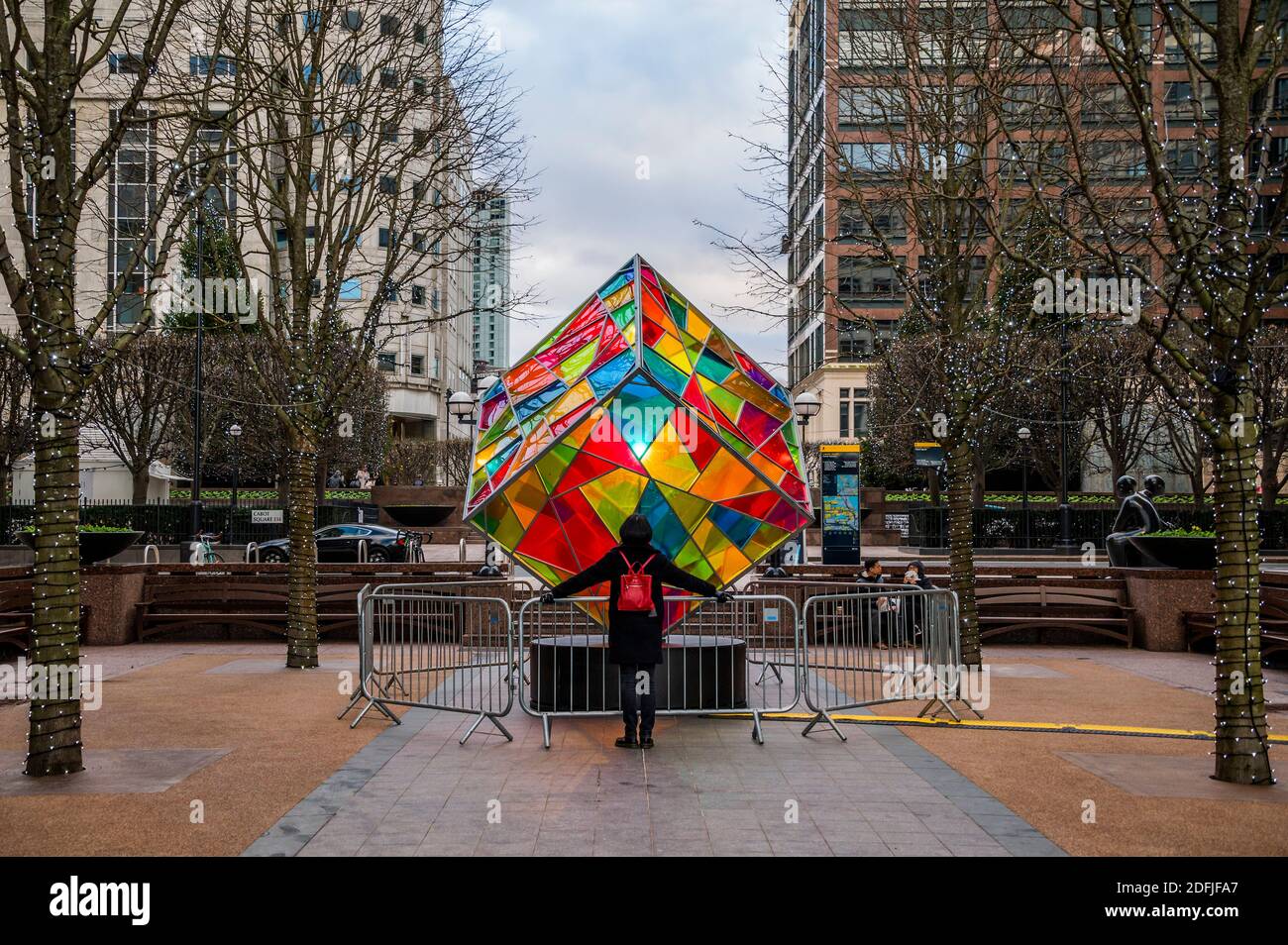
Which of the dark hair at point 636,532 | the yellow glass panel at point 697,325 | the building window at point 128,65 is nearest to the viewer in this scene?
the building window at point 128,65

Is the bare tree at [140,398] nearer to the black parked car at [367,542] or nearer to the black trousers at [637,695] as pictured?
the black parked car at [367,542]

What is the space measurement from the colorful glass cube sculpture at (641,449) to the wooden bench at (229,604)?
264 inches

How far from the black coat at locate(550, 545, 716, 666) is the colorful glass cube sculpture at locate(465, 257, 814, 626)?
172 centimetres

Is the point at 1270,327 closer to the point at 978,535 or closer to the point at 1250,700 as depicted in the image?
the point at 978,535

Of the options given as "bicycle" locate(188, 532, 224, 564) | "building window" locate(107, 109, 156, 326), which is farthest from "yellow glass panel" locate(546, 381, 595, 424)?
"bicycle" locate(188, 532, 224, 564)

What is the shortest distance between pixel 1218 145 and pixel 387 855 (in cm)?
773

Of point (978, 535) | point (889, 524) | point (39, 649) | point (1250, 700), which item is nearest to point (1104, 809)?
point (1250, 700)

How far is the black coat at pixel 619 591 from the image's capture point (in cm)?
973

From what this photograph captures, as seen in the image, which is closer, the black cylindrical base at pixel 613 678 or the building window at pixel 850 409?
the black cylindrical base at pixel 613 678

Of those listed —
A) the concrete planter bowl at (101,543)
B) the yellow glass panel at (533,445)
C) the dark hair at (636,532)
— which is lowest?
the concrete planter bowl at (101,543)

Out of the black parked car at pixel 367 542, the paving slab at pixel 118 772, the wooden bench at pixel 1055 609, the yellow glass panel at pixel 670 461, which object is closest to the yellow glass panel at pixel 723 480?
the yellow glass panel at pixel 670 461

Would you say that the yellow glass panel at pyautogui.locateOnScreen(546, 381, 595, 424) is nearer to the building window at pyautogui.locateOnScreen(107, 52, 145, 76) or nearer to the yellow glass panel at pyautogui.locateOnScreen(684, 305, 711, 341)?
the yellow glass panel at pyautogui.locateOnScreen(684, 305, 711, 341)

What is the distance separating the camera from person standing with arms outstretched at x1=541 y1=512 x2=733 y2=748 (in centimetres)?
974

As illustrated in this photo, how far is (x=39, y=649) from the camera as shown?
28.1 feet
